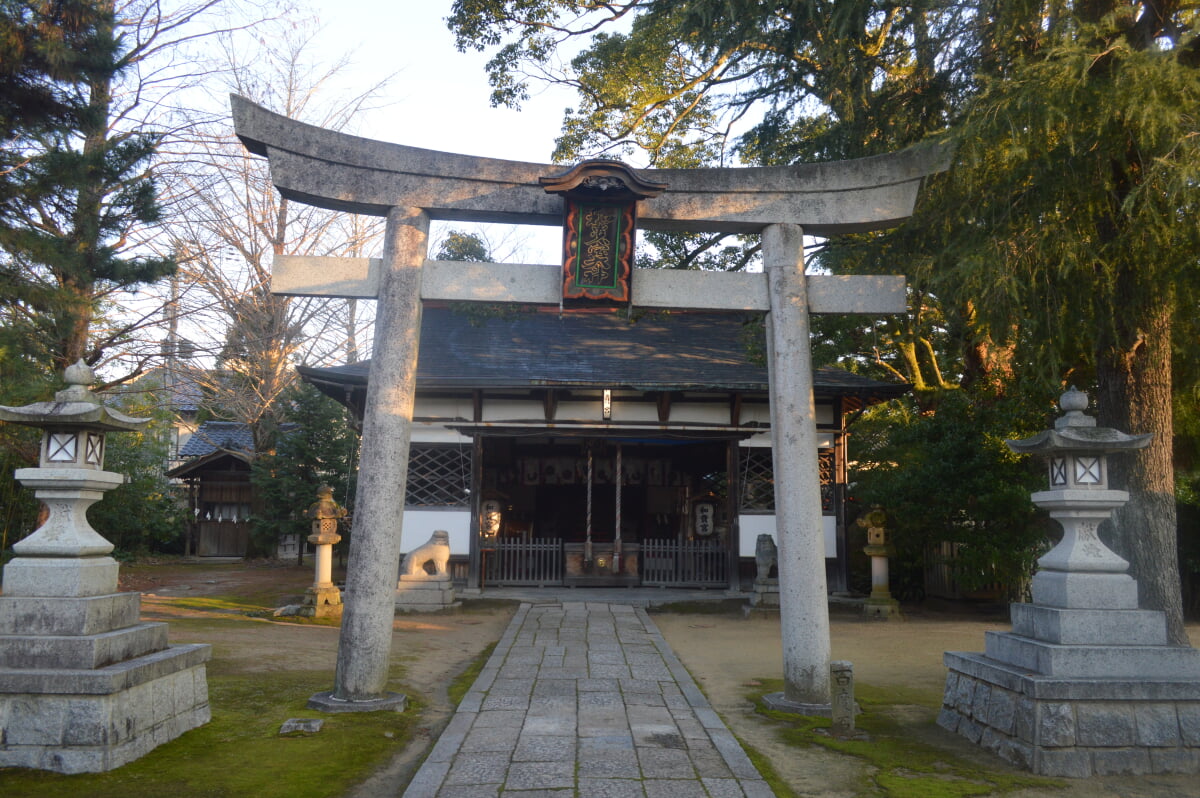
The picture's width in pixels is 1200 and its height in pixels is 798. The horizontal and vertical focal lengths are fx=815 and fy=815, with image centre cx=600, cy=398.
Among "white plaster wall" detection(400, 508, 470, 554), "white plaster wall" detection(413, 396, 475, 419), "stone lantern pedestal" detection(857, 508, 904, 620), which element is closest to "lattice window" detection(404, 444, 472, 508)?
"white plaster wall" detection(400, 508, 470, 554)

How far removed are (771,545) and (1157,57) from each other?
8957 mm

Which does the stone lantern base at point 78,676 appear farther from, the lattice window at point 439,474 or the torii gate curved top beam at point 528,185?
the lattice window at point 439,474

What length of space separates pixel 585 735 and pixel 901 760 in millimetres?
2150

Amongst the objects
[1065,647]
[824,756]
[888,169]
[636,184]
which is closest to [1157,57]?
[888,169]

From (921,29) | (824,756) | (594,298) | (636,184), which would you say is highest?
(921,29)

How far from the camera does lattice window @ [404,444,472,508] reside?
15008mm

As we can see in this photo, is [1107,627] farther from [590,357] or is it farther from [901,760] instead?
[590,357]

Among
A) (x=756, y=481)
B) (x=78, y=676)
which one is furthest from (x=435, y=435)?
(x=78, y=676)

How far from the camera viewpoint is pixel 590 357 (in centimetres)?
1630

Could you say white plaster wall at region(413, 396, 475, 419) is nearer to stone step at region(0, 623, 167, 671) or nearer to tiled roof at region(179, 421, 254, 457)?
stone step at region(0, 623, 167, 671)

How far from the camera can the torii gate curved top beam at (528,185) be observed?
6.71m

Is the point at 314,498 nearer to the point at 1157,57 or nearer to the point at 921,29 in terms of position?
the point at 921,29

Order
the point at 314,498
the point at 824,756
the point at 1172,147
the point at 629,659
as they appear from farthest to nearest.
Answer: the point at 314,498 → the point at 629,659 → the point at 1172,147 → the point at 824,756

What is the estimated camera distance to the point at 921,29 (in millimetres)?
9078
